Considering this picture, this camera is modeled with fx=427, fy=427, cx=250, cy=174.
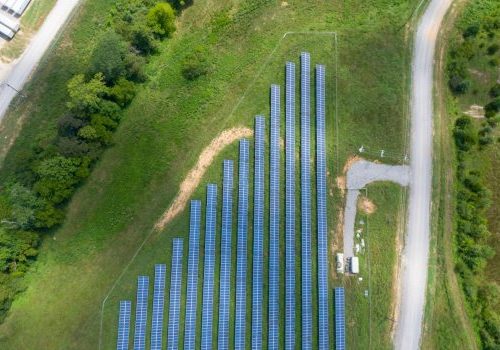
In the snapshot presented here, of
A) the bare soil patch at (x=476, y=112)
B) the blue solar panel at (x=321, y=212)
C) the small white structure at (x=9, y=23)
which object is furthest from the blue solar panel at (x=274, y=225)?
the small white structure at (x=9, y=23)

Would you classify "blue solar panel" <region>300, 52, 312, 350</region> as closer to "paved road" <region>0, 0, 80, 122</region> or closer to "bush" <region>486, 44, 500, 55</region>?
"bush" <region>486, 44, 500, 55</region>

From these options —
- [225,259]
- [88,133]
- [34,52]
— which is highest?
[34,52]

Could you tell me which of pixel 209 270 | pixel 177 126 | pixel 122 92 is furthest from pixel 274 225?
pixel 122 92

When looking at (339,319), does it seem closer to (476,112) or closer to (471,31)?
(476,112)

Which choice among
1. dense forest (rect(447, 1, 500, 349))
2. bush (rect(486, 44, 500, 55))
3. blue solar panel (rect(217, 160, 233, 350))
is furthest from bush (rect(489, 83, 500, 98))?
blue solar panel (rect(217, 160, 233, 350))

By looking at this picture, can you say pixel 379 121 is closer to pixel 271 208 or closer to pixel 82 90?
pixel 271 208

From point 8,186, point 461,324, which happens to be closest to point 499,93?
A: point 461,324
